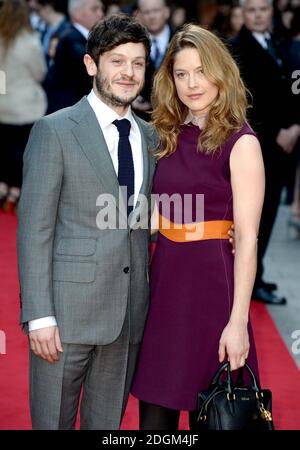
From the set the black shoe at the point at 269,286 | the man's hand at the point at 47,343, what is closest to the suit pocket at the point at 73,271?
the man's hand at the point at 47,343

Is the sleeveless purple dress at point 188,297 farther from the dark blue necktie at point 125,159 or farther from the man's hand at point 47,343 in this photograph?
the man's hand at point 47,343

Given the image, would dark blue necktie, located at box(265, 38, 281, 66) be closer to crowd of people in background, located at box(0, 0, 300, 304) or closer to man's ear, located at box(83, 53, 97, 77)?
crowd of people in background, located at box(0, 0, 300, 304)

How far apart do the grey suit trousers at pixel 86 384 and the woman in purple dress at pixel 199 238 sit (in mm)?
97

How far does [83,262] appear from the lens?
3.22 meters

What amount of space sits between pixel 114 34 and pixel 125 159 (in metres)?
0.42

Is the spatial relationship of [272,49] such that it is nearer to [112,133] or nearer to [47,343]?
[112,133]

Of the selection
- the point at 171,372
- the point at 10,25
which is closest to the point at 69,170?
the point at 171,372

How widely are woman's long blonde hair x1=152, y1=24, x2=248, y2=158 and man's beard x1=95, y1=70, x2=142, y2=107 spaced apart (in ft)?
0.73

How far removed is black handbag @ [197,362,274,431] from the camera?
3.04m

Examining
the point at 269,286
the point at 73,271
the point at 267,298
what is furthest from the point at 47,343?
the point at 269,286

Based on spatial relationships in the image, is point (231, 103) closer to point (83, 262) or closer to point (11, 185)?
point (83, 262)

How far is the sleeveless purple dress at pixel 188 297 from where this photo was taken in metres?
3.32

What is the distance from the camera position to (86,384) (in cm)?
344

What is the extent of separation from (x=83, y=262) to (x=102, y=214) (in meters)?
0.17
